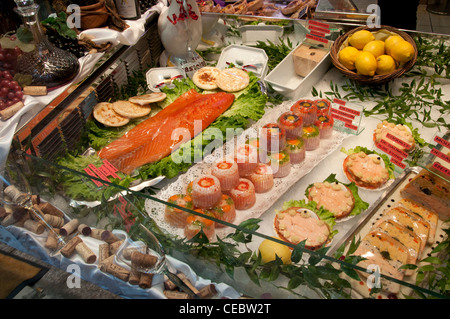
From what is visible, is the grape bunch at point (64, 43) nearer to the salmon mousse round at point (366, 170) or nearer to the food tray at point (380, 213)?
the salmon mousse round at point (366, 170)

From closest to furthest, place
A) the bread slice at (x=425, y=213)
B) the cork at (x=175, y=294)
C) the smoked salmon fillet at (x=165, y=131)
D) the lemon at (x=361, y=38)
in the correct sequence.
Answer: the cork at (x=175, y=294) → the bread slice at (x=425, y=213) → the smoked salmon fillet at (x=165, y=131) → the lemon at (x=361, y=38)

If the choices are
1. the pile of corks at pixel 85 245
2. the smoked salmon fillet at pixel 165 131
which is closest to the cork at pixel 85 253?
the pile of corks at pixel 85 245

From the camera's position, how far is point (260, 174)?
5.93 ft

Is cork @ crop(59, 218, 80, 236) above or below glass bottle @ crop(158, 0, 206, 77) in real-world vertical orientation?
below

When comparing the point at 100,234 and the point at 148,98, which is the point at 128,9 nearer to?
the point at 148,98

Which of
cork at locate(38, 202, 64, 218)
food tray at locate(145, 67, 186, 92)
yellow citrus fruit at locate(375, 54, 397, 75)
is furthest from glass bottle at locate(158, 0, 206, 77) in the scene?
cork at locate(38, 202, 64, 218)

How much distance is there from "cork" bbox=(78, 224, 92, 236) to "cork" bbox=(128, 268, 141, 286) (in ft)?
0.83

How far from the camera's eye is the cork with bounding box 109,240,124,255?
139 centimetres

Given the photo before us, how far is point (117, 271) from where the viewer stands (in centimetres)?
134

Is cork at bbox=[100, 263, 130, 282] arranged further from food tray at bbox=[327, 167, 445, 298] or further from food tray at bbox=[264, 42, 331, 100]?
food tray at bbox=[264, 42, 331, 100]

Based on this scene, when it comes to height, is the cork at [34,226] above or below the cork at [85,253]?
above

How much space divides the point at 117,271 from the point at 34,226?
1.40 feet

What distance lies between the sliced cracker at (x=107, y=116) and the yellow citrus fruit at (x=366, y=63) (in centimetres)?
139

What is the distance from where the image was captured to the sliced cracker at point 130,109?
2.17 m
